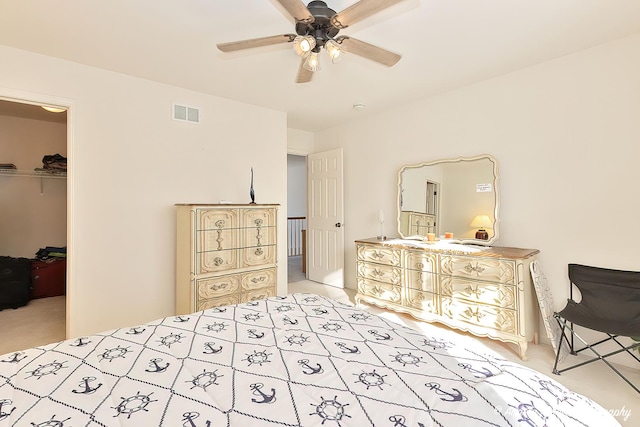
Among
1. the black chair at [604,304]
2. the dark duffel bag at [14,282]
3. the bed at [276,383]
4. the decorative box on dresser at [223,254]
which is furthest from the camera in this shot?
the dark duffel bag at [14,282]

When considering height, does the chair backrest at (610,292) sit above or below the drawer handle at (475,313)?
above

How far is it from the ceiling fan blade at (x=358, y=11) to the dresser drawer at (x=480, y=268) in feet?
7.48

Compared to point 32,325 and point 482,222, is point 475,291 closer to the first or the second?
point 482,222

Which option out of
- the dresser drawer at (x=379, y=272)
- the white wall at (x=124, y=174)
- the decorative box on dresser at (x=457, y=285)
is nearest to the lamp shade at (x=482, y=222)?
the decorative box on dresser at (x=457, y=285)

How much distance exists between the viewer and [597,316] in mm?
2240

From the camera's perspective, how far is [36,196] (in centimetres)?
455

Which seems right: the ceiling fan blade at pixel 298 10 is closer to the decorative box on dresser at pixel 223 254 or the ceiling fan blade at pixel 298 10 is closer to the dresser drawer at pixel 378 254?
the decorative box on dresser at pixel 223 254

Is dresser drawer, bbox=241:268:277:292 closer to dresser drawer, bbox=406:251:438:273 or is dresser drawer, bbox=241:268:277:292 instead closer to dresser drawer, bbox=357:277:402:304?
dresser drawer, bbox=357:277:402:304

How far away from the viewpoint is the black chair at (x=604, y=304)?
2.12 metres

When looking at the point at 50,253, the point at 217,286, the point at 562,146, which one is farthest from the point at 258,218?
the point at 50,253

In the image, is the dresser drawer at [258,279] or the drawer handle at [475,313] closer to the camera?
the drawer handle at [475,313]

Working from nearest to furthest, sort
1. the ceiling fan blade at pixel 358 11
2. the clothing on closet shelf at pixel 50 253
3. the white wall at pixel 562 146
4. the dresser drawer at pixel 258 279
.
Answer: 1. the ceiling fan blade at pixel 358 11
2. the white wall at pixel 562 146
3. the dresser drawer at pixel 258 279
4. the clothing on closet shelf at pixel 50 253

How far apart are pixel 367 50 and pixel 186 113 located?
2.32m

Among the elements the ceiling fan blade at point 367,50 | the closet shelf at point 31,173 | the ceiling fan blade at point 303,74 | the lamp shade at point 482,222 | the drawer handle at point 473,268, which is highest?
the ceiling fan blade at point 367,50
